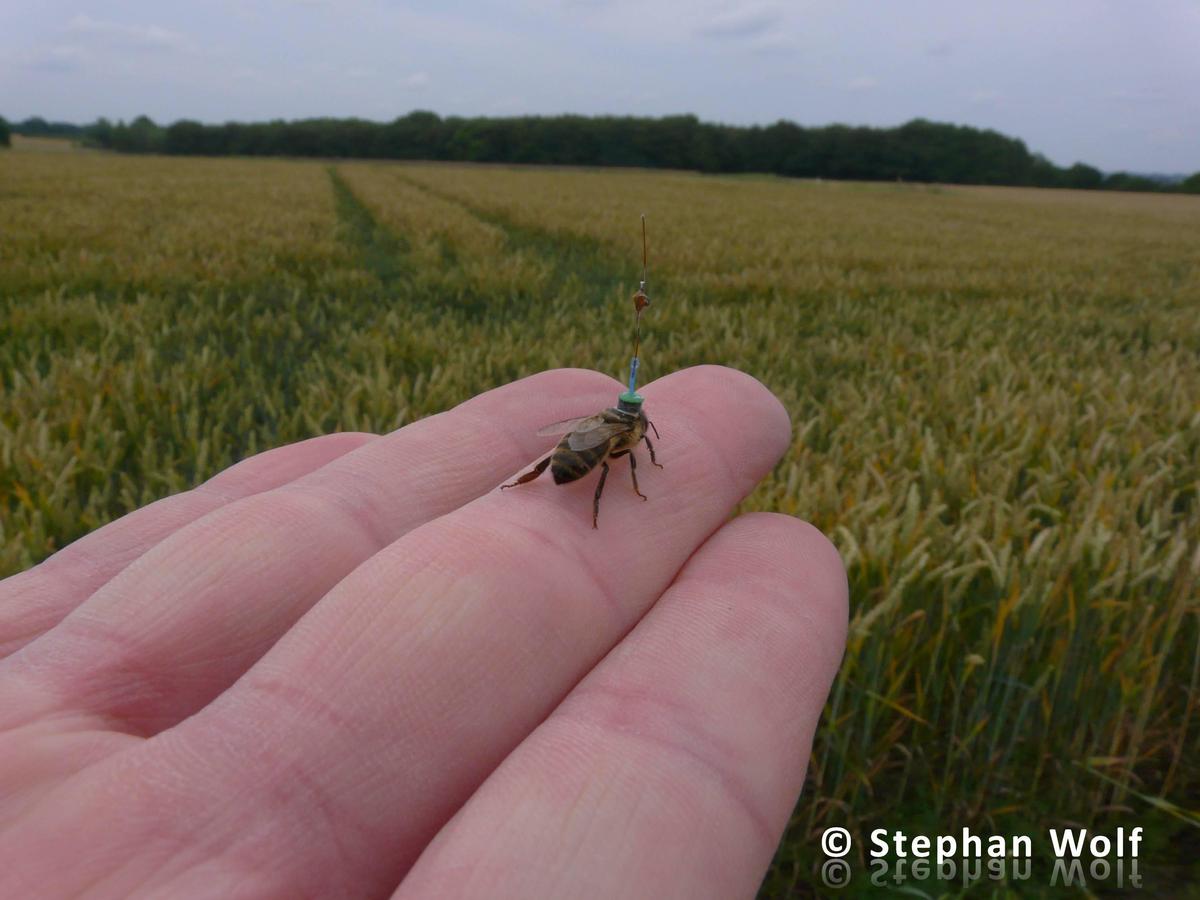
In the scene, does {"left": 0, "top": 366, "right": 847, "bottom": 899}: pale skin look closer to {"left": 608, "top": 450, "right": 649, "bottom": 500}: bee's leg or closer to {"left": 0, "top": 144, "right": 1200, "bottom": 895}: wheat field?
{"left": 608, "top": 450, "right": 649, "bottom": 500}: bee's leg

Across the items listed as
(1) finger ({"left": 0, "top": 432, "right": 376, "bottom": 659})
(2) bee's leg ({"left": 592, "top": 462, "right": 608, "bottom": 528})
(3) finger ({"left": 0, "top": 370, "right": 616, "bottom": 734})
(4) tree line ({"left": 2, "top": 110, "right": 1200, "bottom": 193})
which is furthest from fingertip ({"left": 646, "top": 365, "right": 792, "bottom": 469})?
(4) tree line ({"left": 2, "top": 110, "right": 1200, "bottom": 193})

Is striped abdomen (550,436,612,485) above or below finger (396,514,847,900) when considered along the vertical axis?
above

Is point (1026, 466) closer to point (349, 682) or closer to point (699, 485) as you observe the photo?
point (699, 485)

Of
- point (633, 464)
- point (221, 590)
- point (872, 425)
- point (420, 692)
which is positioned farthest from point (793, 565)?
point (872, 425)

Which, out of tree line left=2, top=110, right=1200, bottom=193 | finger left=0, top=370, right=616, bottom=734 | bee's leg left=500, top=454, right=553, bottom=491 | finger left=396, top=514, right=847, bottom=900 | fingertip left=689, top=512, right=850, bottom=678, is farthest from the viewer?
tree line left=2, top=110, right=1200, bottom=193

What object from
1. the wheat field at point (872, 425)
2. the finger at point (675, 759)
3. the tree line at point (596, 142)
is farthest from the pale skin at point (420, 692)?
the tree line at point (596, 142)

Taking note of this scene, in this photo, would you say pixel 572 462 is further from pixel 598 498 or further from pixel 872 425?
pixel 872 425

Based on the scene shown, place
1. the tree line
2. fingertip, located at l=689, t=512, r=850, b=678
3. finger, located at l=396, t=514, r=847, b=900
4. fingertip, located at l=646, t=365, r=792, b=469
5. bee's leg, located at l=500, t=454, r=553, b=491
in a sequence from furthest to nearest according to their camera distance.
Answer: the tree line → fingertip, located at l=646, t=365, r=792, b=469 → bee's leg, located at l=500, t=454, r=553, b=491 → fingertip, located at l=689, t=512, r=850, b=678 → finger, located at l=396, t=514, r=847, b=900

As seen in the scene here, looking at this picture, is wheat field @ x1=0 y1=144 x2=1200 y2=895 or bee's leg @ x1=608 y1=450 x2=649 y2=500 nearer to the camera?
bee's leg @ x1=608 y1=450 x2=649 y2=500

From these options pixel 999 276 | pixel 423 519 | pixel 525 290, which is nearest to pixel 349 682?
pixel 423 519
